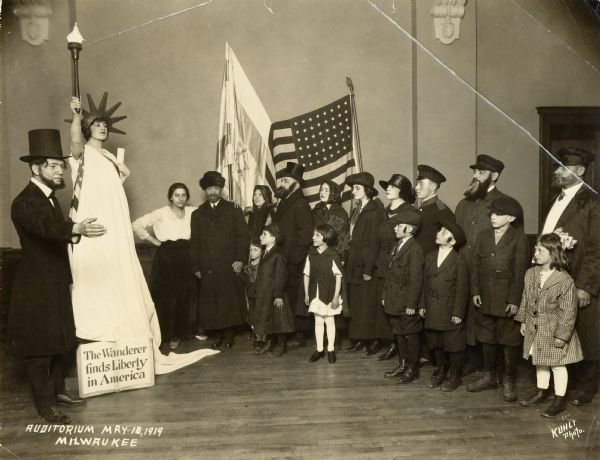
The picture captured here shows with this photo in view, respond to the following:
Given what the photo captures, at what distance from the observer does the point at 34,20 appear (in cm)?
614

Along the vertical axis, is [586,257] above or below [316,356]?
above

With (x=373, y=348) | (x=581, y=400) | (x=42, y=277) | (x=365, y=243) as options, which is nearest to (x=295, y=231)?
(x=365, y=243)

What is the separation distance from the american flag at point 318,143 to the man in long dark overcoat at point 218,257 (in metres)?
1.00

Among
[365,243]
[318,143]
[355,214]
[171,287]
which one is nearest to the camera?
[365,243]

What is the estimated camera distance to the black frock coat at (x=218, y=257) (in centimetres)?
555

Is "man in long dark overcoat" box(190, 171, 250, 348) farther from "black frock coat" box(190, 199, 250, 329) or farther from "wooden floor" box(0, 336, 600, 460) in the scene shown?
"wooden floor" box(0, 336, 600, 460)

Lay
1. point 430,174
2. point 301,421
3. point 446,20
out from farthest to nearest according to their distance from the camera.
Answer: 1. point 446,20
2. point 430,174
3. point 301,421

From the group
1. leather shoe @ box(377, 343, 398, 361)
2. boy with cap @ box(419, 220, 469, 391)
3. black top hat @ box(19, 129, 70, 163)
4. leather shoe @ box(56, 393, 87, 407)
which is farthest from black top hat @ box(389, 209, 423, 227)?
leather shoe @ box(56, 393, 87, 407)

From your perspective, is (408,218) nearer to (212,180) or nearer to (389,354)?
(389,354)

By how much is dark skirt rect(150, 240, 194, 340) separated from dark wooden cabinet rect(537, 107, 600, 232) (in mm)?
4721

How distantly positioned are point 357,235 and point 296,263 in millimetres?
768

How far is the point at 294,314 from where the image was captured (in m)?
5.62

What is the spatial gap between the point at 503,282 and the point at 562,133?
400 centimetres

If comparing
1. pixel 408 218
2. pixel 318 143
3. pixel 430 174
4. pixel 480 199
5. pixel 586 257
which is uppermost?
pixel 318 143
